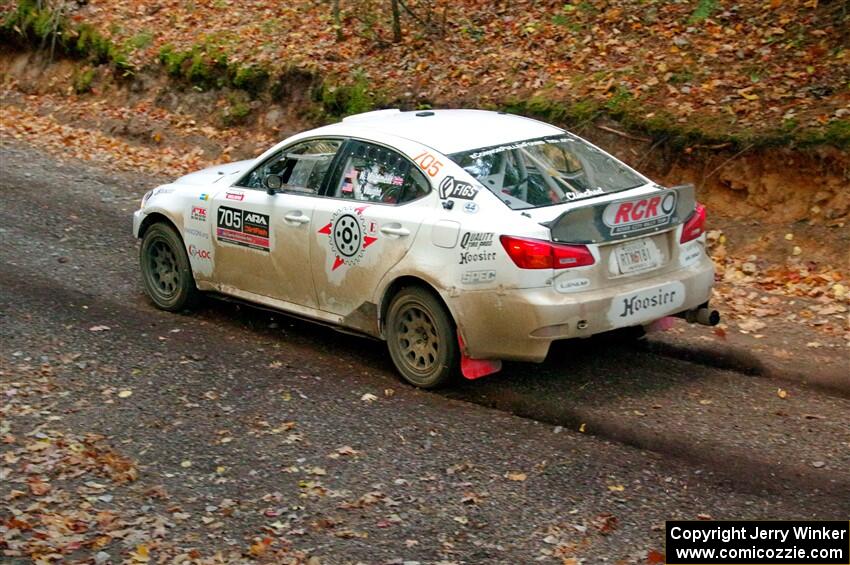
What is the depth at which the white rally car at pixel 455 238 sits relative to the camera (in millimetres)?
7156

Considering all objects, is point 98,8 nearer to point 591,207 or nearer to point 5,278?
point 5,278

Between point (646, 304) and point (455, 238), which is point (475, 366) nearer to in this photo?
point (455, 238)

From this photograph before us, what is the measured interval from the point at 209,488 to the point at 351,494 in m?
0.80

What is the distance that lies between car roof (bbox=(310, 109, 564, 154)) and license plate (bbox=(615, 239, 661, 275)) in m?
1.18

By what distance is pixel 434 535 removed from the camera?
5.80 metres

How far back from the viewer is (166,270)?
978 centimetres

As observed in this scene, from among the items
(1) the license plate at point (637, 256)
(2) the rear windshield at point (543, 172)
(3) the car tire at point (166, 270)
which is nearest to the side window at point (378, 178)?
(2) the rear windshield at point (543, 172)

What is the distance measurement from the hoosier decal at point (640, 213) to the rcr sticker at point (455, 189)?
0.87 meters

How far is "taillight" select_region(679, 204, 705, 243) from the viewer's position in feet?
25.5

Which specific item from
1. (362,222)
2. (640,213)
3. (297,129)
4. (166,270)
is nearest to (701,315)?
(640,213)

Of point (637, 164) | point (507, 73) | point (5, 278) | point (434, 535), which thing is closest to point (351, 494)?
point (434, 535)

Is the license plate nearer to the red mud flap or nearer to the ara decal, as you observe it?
the red mud flap

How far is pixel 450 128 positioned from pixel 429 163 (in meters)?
0.52

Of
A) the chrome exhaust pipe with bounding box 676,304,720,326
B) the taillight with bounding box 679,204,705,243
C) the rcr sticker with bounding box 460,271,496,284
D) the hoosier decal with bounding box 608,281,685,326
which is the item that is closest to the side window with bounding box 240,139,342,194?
the rcr sticker with bounding box 460,271,496,284
